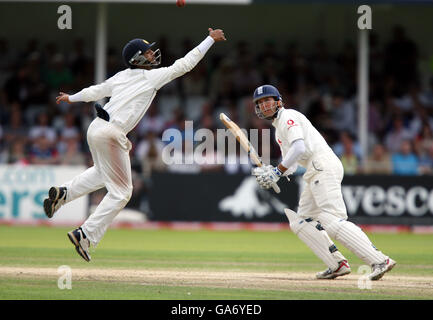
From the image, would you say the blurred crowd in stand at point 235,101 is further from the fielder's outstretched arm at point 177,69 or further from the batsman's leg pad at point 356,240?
the batsman's leg pad at point 356,240

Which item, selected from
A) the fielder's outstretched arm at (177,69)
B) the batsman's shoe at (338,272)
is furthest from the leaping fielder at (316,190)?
the fielder's outstretched arm at (177,69)

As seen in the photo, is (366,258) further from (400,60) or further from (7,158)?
(400,60)

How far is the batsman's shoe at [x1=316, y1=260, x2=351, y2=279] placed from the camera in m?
7.84

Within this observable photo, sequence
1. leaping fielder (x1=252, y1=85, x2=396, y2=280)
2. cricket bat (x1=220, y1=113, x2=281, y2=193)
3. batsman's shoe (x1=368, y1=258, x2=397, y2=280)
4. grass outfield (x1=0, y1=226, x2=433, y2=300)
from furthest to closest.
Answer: cricket bat (x1=220, y1=113, x2=281, y2=193) < leaping fielder (x1=252, y1=85, x2=396, y2=280) < batsman's shoe (x1=368, y1=258, x2=397, y2=280) < grass outfield (x1=0, y1=226, x2=433, y2=300)

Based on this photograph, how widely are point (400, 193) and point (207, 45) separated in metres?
8.16

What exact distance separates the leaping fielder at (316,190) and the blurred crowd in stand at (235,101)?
7.61 meters


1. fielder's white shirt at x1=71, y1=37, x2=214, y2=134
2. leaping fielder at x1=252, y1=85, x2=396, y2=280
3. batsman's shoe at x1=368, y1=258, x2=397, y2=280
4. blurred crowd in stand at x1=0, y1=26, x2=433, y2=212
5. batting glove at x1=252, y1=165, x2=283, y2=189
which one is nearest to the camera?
batsman's shoe at x1=368, y1=258, x2=397, y2=280

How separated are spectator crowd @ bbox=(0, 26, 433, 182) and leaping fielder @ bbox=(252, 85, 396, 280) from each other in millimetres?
7620

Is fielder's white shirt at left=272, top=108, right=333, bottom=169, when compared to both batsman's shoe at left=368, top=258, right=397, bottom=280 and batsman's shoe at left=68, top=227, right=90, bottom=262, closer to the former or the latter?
batsman's shoe at left=368, top=258, right=397, bottom=280

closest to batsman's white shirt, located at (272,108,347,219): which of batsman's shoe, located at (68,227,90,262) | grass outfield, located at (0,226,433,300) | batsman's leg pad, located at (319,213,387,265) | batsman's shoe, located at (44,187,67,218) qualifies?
batsman's leg pad, located at (319,213,387,265)

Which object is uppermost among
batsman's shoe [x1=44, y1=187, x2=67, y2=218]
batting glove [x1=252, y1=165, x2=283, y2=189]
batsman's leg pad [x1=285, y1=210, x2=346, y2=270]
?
Answer: batting glove [x1=252, y1=165, x2=283, y2=189]

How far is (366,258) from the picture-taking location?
755 centimetres
